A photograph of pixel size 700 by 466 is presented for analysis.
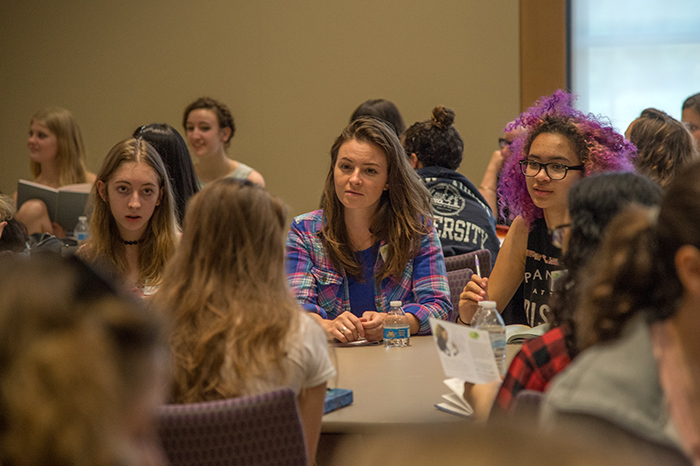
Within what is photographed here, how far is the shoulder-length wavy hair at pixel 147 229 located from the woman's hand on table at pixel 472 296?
1097 millimetres

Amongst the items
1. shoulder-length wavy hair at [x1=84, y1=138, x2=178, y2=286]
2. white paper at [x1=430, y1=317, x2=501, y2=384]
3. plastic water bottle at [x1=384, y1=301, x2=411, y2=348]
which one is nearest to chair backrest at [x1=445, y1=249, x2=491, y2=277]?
plastic water bottle at [x1=384, y1=301, x2=411, y2=348]

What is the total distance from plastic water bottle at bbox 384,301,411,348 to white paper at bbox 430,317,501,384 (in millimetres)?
602

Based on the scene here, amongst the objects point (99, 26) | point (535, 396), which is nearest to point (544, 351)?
point (535, 396)

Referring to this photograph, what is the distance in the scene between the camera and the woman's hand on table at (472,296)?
2.46m

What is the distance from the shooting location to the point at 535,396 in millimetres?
1249

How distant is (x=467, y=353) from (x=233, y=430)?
685 mm

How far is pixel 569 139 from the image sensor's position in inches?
104

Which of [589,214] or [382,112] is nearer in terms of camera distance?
[589,214]

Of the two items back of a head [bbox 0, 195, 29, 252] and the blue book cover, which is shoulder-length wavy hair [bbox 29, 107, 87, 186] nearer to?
back of a head [bbox 0, 195, 29, 252]

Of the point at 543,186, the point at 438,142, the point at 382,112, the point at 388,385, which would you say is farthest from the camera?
the point at 382,112

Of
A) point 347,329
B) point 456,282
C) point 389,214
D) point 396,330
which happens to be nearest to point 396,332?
point 396,330

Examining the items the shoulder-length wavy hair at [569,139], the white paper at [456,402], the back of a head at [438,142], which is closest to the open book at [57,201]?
the back of a head at [438,142]

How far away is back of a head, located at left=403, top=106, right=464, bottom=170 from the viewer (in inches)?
154

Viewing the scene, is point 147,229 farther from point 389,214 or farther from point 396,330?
point 396,330
